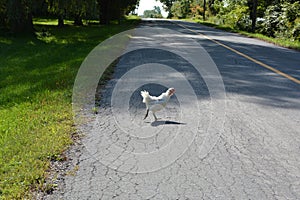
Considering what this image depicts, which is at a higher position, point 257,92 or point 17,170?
point 257,92

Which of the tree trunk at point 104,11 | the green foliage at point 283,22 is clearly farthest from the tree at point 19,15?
the green foliage at point 283,22

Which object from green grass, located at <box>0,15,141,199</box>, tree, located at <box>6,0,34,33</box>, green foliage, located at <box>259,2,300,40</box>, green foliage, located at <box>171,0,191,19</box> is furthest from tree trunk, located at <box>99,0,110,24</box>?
green foliage, located at <box>171,0,191,19</box>

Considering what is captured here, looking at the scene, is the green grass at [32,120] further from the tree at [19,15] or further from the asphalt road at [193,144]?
the tree at [19,15]

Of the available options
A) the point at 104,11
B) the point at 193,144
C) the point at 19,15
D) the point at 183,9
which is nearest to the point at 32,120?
the point at 193,144

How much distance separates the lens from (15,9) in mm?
13898

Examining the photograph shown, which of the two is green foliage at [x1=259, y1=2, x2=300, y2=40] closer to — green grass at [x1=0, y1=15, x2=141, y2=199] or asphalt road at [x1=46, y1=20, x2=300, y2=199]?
asphalt road at [x1=46, y1=20, x2=300, y2=199]

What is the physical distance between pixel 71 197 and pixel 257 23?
81.0 feet

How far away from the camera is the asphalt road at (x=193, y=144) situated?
2.44 metres

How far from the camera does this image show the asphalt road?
8.02 feet

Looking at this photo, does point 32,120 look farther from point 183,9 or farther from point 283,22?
point 183,9

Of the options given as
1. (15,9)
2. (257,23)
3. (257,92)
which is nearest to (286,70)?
(257,92)

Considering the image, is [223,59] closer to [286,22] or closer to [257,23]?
[286,22]

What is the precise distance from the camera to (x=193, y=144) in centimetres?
324

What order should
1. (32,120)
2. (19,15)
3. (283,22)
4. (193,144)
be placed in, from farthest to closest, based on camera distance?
(283,22), (19,15), (32,120), (193,144)
